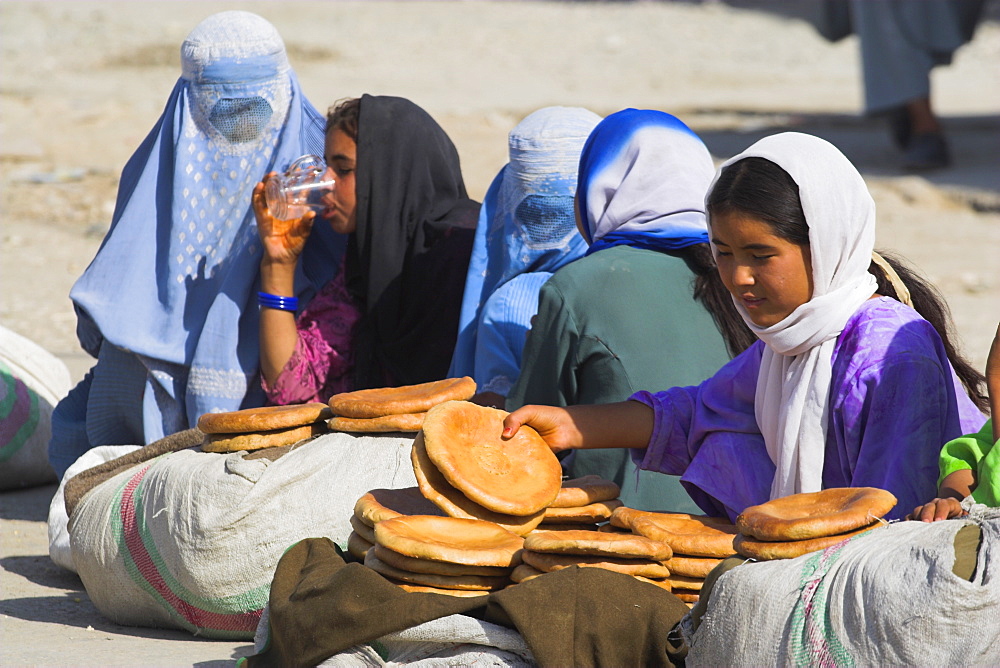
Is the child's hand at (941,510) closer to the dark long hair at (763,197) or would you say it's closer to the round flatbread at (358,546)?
the dark long hair at (763,197)

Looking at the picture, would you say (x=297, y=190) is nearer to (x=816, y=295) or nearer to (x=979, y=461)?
(x=816, y=295)

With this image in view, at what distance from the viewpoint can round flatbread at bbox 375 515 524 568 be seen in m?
2.28

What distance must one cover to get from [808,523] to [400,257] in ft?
7.43

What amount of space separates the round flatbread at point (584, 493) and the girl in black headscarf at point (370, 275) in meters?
1.45

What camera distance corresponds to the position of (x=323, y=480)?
10.0 ft

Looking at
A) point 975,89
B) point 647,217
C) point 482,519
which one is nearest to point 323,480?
point 482,519

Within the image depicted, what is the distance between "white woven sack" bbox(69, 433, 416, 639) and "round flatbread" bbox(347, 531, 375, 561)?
1.45 feet

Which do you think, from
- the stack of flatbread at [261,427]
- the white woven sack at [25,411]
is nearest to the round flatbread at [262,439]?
the stack of flatbread at [261,427]

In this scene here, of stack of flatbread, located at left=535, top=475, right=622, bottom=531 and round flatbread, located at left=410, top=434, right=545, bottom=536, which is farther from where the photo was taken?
stack of flatbread, located at left=535, top=475, right=622, bottom=531

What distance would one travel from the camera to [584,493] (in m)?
2.58

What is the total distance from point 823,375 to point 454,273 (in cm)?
192

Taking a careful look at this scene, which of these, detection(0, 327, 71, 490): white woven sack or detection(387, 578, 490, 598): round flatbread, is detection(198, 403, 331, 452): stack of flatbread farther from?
detection(0, 327, 71, 490): white woven sack

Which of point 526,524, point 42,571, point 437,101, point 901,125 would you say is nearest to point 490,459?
point 526,524

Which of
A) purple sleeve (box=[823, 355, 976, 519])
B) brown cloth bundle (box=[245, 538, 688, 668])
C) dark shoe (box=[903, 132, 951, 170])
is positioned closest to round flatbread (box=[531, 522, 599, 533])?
brown cloth bundle (box=[245, 538, 688, 668])
